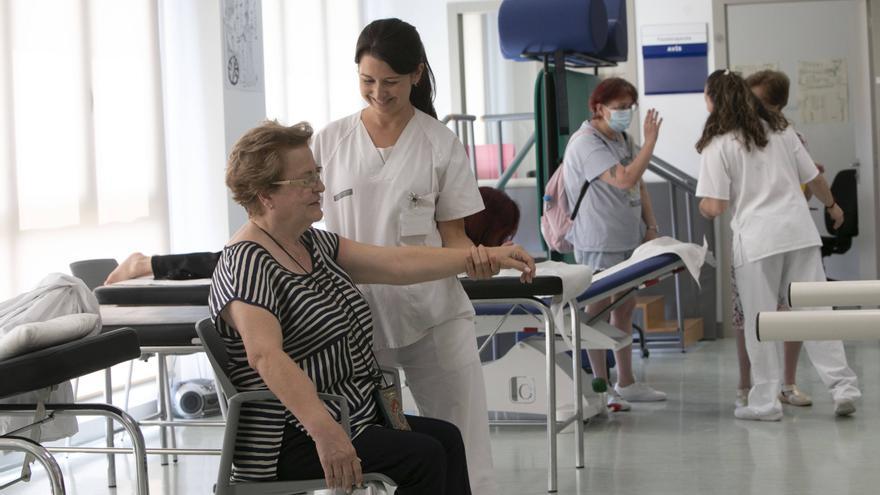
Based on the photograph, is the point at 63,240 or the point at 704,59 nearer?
the point at 63,240

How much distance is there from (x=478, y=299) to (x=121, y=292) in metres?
1.04

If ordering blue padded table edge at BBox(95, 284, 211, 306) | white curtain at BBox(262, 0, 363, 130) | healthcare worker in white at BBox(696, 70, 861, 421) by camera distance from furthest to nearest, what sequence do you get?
white curtain at BBox(262, 0, 363, 130) → healthcare worker in white at BBox(696, 70, 861, 421) → blue padded table edge at BBox(95, 284, 211, 306)

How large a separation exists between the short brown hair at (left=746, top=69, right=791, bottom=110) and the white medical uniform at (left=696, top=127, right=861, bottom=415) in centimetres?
24

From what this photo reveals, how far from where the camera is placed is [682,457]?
4.10 m

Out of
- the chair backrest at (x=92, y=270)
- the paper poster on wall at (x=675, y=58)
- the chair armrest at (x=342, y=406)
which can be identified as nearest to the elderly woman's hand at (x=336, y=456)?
the chair armrest at (x=342, y=406)

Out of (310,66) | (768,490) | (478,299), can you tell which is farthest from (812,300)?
(310,66)

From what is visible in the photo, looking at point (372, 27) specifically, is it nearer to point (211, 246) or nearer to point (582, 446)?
point (582, 446)

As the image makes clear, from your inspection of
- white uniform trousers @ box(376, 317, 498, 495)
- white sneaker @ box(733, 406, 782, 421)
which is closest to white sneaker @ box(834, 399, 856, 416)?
white sneaker @ box(733, 406, 782, 421)

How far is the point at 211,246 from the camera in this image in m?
5.63

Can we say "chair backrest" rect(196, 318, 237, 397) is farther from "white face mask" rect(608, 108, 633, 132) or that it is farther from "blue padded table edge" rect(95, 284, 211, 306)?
"white face mask" rect(608, 108, 633, 132)

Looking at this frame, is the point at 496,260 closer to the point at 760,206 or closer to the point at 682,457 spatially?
the point at 682,457

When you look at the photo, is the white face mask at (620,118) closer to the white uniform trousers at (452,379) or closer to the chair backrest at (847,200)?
the white uniform trousers at (452,379)

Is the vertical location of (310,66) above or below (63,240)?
above

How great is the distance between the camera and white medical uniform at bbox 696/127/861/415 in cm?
454
